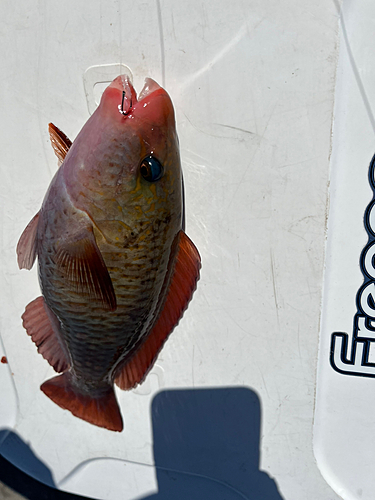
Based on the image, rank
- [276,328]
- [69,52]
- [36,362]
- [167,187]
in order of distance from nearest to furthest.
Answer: [167,187]
[69,52]
[276,328]
[36,362]

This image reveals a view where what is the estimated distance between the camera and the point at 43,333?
131 cm

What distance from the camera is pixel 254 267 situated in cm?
132

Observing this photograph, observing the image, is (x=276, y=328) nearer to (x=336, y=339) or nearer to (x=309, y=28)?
(x=336, y=339)

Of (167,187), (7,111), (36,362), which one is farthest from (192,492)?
(7,111)

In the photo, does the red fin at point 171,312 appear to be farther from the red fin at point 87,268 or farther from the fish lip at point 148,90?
the fish lip at point 148,90

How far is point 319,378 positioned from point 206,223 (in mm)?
692

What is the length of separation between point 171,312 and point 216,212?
369mm

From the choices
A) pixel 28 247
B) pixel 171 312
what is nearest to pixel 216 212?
pixel 171 312

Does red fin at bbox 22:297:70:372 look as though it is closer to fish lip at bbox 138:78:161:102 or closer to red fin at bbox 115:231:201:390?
red fin at bbox 115:231:201:390

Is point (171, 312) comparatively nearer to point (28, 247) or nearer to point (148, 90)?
point (28, 247)

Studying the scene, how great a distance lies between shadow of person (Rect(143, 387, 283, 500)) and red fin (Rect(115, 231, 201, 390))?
23cm

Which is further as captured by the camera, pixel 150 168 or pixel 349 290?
pixel 349 290

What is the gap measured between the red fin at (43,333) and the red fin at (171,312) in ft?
0.69

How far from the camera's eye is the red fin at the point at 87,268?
98cm
